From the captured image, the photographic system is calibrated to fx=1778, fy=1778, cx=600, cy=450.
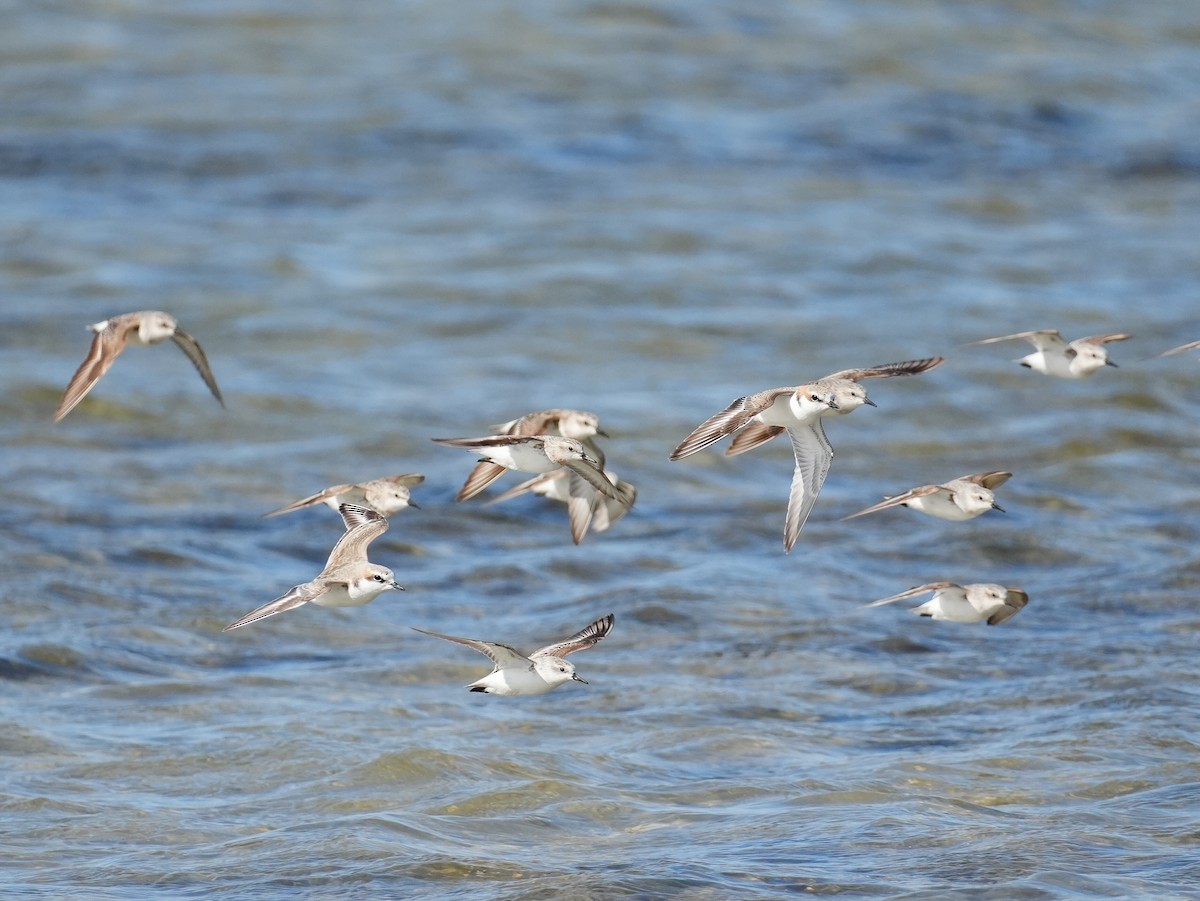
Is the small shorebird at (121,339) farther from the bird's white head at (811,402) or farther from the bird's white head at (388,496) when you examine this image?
the bird's white head at (811,402)

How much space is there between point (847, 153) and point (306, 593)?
13622mm

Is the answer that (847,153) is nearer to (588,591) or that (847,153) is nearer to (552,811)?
(588,591)

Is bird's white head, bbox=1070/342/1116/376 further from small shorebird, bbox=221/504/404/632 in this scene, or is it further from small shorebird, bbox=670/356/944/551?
small shorebird, bbox=221/504/404/632

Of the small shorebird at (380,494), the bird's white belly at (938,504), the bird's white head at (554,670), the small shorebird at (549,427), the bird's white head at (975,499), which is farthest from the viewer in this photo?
the small shorebird at (549,427)

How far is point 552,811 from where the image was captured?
276 inches

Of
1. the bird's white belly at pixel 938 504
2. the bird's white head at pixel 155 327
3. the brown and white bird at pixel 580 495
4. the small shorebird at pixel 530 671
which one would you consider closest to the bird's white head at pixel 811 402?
the bird's white belly at pixel 938 504

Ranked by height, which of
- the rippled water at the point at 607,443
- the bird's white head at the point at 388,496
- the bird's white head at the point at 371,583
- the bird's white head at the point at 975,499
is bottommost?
the rippled water at the point at 607,443

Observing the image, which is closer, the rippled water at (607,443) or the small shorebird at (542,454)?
the small shorebird at (542,454)

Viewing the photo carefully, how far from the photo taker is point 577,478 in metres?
7.71

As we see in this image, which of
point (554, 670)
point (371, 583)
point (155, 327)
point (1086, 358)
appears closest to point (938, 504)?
point (1086, 358)

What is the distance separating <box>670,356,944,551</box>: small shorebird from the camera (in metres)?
6.02

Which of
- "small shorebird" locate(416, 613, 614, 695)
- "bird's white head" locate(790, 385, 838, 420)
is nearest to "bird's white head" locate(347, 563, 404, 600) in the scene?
"small shorebird" locate(416, 613, 614, 695)

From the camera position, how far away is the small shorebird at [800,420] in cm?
602

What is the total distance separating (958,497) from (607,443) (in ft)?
18.2
